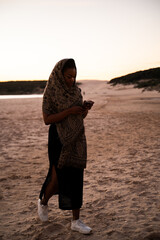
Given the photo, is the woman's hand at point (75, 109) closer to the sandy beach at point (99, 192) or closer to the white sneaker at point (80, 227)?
the white sneaker at point (80, 227)

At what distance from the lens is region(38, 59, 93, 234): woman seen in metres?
2.24

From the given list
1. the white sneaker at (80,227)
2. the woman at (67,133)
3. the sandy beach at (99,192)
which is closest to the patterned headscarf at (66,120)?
the woman at (67,133)

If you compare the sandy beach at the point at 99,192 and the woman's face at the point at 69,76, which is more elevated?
the woman's face at the point at 69,76

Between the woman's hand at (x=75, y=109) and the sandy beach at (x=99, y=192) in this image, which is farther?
the sandy beach at (x=99, y=192)

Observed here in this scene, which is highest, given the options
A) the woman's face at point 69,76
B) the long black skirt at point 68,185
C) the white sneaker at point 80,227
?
the woman's face at point 69,76

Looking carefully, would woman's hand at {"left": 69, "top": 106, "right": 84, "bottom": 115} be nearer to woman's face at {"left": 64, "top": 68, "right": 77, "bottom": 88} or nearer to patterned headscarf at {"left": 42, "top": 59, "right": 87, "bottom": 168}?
patterned headscarf at {"left": 42, "top": 59, "right": 87, "bottom": 168}

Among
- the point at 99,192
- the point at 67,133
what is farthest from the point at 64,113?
the point at 99,192

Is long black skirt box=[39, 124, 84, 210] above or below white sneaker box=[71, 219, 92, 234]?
above

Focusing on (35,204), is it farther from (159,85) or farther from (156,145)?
(159,85)

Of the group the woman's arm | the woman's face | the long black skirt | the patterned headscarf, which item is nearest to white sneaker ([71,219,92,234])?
the long black skirt

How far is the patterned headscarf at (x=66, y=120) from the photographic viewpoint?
224 centimetres

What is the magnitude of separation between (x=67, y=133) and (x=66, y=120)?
0.43 ft

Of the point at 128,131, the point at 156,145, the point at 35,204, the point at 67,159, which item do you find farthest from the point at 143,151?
the point at 67,159

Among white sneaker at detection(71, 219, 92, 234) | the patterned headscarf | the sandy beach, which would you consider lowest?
the sandy beach
